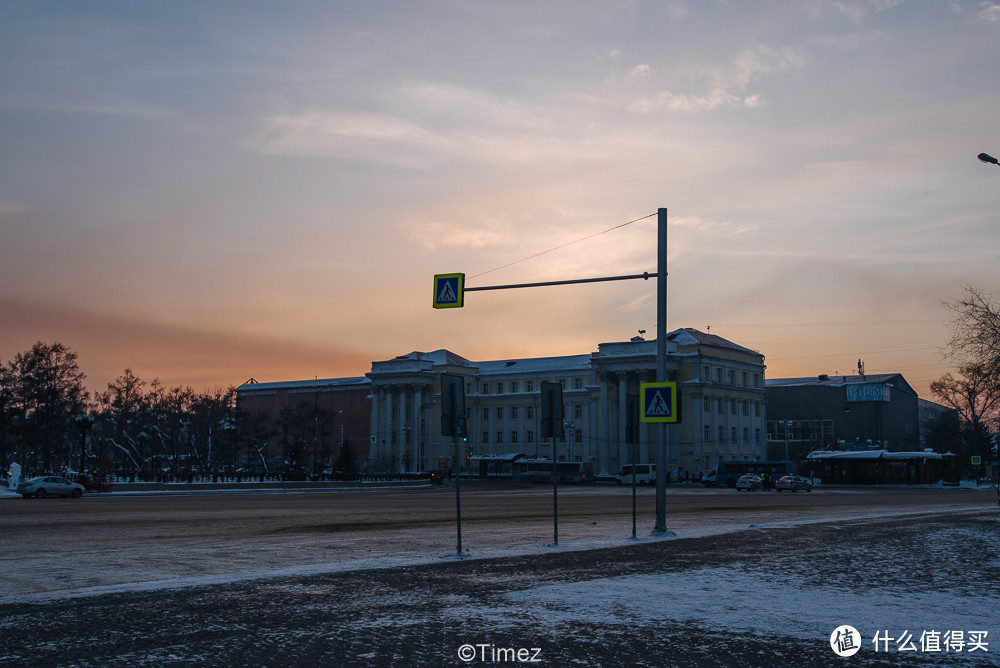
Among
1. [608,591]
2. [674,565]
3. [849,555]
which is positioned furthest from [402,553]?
[849,555]

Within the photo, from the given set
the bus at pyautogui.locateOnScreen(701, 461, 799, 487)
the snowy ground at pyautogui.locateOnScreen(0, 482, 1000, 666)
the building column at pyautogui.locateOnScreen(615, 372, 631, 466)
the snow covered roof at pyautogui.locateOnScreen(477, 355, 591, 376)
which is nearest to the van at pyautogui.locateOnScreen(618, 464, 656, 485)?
the bus at pyautogui.locateOnScreen(701, 461, 799, 487)

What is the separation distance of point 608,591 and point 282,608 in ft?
12.7

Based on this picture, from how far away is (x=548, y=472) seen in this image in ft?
336

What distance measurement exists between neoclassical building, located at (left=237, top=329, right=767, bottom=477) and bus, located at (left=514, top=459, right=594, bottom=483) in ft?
24.9

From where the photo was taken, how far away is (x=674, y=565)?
13.6 m

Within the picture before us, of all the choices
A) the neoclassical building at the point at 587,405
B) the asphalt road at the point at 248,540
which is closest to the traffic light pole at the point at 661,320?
the asphalt road at the point at 248,540

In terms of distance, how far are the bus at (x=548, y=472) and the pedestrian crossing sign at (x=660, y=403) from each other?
268 ft

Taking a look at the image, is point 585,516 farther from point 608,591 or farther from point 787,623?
point 787,623

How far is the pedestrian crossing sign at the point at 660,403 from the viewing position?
19.8m

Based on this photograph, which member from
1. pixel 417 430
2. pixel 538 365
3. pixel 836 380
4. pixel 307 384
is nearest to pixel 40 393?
pixel 417 430

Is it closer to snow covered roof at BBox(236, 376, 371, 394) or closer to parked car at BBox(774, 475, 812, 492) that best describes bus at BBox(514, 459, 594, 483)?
parked car at BBox(774, 475, 812, 492)

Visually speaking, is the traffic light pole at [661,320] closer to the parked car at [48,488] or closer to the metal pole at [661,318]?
the metal pole at [661,318]

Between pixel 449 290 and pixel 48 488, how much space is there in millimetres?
35739

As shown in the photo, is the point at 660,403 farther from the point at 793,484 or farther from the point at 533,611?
the point at 793,484
